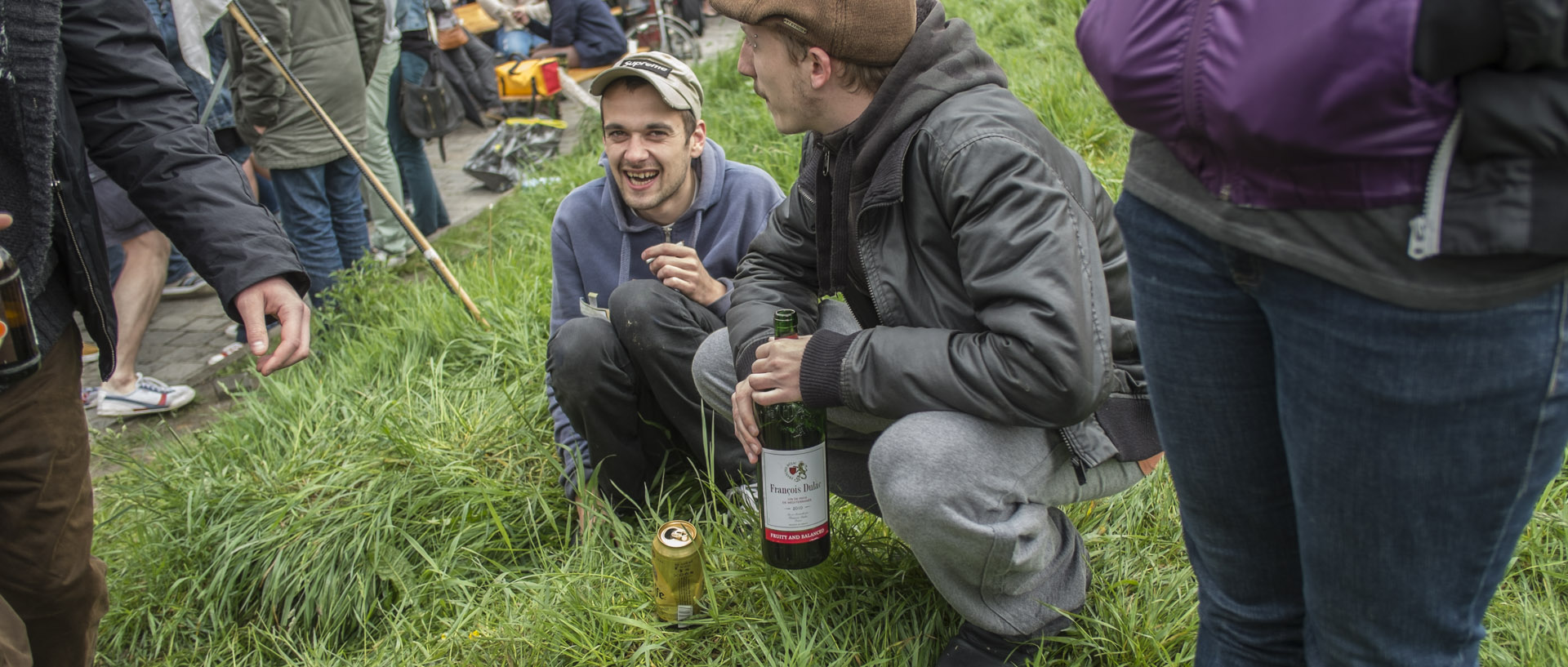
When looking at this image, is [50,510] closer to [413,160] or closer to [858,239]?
[858,239]

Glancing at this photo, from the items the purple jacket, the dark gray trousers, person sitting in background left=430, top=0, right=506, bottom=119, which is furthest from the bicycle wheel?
the purple jacket

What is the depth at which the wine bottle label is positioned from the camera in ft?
7.15

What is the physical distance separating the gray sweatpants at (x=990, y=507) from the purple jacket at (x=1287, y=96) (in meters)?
0.82

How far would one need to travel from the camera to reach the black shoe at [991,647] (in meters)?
2.10

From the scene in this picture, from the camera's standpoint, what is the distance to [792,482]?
2.19m

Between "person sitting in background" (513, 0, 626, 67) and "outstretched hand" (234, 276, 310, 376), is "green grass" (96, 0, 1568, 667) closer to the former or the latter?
"outstretched hand" (234, 276, 310, 376)

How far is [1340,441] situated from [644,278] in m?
2.29

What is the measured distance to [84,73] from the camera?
2.33 m

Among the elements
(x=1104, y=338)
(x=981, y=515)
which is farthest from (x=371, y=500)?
(x=1104, y=338)

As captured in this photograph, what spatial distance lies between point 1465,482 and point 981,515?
2.93ft

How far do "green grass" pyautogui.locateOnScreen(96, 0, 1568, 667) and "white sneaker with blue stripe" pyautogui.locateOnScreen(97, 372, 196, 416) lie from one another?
26.7 inches

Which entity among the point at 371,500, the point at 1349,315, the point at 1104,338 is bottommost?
the point at 371,500

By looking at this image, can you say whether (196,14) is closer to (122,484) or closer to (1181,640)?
(122,484)

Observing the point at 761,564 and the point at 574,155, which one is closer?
the point at 761,564
